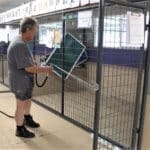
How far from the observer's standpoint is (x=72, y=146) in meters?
2.92

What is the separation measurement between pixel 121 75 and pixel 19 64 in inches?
49.3

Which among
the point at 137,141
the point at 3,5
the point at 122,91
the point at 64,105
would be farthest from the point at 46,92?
the point at 3,5

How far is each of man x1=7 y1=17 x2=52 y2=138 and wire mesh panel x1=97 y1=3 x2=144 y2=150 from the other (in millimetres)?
851

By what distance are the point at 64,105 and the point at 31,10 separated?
6.65 feet

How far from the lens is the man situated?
114 inches

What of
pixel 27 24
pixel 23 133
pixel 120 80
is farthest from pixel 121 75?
pixel 23 133

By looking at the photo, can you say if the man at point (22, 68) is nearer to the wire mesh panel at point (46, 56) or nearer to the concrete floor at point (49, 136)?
the concrete floor at point (49, 136)

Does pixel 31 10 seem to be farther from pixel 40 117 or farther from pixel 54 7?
pixel 40 117

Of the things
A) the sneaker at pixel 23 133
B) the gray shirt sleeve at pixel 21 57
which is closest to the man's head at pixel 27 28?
the gray shirt sleeve at pixel 21 57

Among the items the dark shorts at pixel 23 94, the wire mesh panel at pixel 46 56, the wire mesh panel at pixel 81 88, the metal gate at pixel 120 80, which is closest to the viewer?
the metal gate at pixel 120 80

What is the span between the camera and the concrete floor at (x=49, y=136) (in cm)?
291

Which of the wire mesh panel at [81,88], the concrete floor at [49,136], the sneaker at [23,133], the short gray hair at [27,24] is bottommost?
the concrete floor at [49,136]

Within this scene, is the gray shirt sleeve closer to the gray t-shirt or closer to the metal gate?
the gray t-shirt

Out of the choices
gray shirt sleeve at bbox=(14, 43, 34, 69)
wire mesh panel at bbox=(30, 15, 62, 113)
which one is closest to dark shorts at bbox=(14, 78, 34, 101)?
gray shirt sleeve at bbox=(14, 43, 34, 69)
